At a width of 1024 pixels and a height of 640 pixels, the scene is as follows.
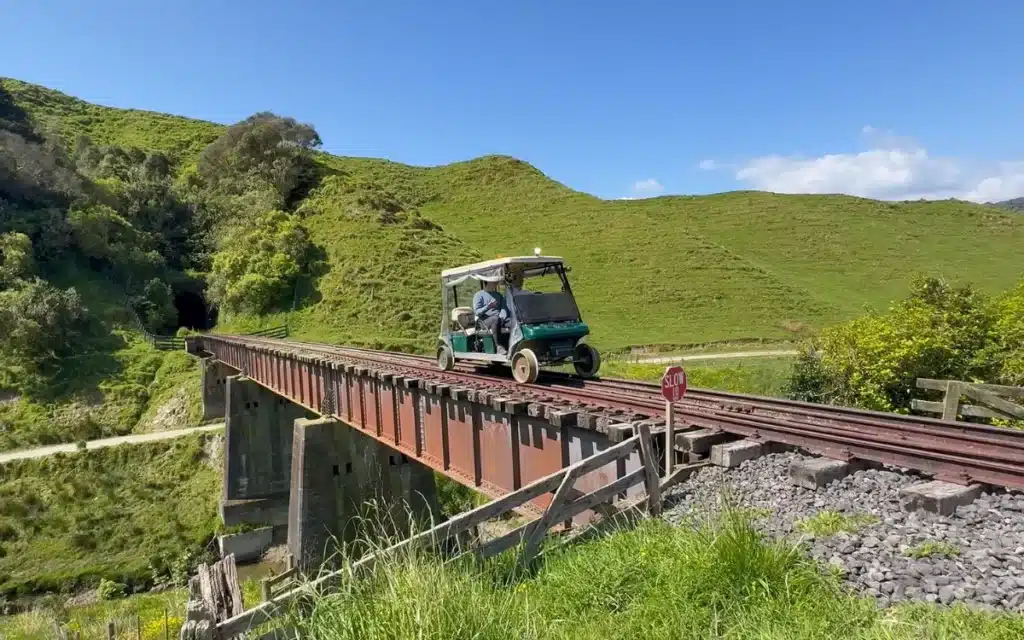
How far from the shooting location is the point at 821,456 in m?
6.08

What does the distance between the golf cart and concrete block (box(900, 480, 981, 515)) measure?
6.43 meters

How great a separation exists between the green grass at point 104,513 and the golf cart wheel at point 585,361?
1902cm

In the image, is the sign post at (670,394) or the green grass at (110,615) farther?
the green grass at (110,615)

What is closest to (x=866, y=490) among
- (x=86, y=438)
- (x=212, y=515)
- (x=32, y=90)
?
(x=212, y=515)

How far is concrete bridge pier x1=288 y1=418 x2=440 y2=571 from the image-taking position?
1625cm

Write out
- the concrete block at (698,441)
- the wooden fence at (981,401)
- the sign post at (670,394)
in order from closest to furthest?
the sign post at (670,394) → the concrete block at (698,441) → the wooden fence at (981,401)

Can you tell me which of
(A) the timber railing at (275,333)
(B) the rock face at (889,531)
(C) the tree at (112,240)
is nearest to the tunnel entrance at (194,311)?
(C) the tree at (112,240)

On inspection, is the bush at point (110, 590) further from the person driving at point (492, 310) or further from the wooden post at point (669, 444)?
the wooden post at point (669, 444)

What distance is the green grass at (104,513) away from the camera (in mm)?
22125

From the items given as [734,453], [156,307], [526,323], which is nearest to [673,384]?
[734,453]

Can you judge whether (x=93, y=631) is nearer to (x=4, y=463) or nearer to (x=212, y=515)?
(x=212, y=515)

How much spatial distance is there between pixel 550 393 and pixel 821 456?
4577 mm

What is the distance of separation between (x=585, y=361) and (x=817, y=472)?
263 inches

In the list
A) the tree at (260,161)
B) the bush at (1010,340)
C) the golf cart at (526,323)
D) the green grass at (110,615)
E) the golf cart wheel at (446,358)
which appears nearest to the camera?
the golf cart at (526,323)
